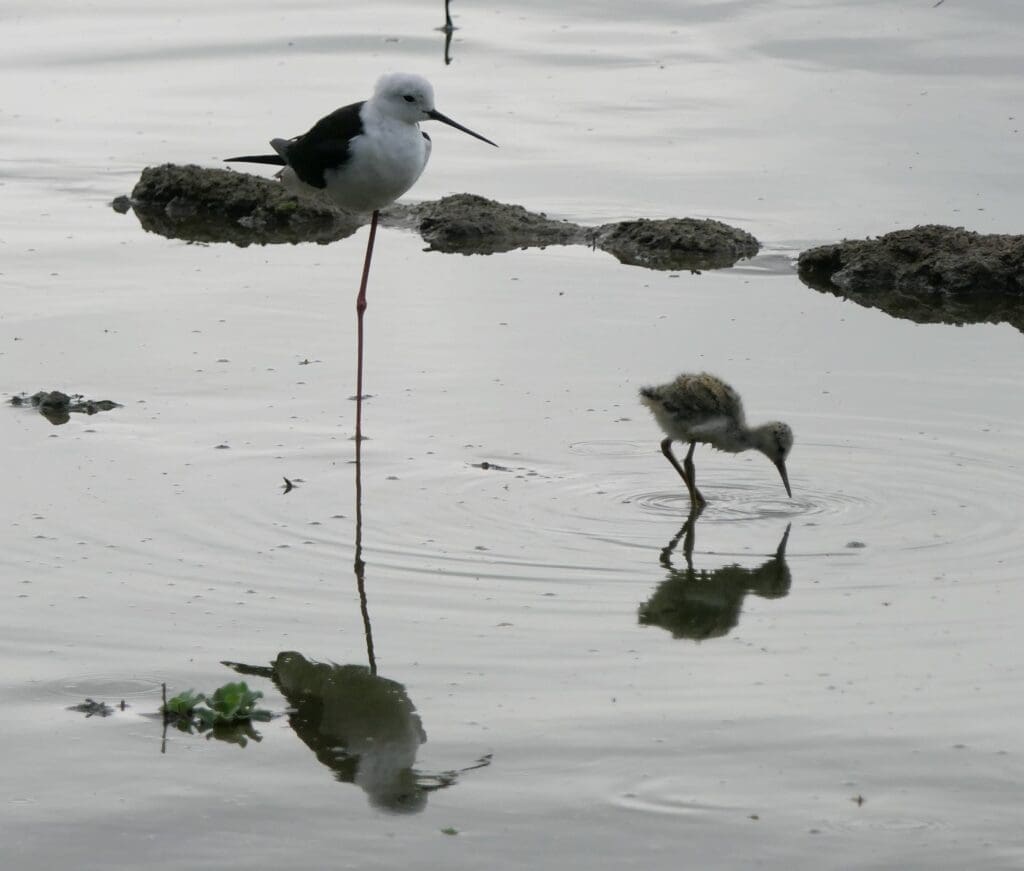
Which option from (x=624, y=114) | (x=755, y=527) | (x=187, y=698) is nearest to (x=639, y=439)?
(x=755, y=527)

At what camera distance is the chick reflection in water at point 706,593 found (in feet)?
20.0

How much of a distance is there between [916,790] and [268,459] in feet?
11.6

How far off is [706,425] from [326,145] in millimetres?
2198

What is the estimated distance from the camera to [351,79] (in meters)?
14.6

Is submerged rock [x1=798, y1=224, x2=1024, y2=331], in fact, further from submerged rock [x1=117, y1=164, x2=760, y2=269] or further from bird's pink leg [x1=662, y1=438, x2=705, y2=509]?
bird's pink leg [x1=662, y1=438, x2=705, y2=509]

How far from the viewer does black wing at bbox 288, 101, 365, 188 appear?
8195mm

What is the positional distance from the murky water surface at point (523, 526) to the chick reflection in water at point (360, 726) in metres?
0.01

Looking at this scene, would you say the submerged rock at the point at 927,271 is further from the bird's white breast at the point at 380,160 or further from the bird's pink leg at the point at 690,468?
the bird's white breast at the point at 380,160

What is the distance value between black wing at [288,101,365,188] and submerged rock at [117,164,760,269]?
8.38 feet

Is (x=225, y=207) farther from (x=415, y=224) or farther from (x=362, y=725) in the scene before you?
(x=362, y=725)

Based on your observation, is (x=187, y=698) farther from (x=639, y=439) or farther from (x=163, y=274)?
(x=163, y=274)

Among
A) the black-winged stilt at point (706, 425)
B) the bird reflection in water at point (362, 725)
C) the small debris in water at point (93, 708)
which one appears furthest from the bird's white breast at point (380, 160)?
the small debris in water at point (93, 708)

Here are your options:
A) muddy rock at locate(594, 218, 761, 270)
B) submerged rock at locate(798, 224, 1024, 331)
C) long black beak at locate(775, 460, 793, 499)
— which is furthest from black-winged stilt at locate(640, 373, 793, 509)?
muddy rock at locate(594, 218, 761, 270)

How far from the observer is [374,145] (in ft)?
26.7
